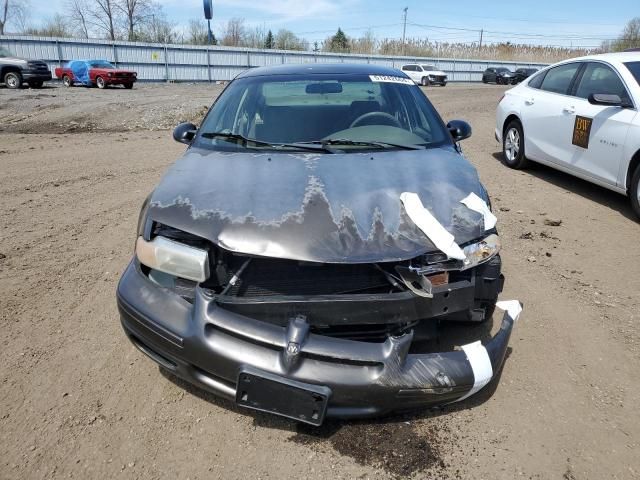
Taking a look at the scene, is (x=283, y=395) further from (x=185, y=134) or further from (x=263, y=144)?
(x=185, y=134)

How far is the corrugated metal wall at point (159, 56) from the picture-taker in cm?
2905

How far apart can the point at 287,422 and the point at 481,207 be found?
4.63ft

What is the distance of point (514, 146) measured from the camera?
7.37 metres

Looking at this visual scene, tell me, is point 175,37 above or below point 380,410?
above

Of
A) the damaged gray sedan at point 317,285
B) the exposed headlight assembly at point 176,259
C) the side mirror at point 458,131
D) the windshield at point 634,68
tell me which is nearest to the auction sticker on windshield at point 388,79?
the side mirror at point 458,131

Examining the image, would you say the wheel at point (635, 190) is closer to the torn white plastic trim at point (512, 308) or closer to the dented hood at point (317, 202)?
the dented hood at point (317, 202)

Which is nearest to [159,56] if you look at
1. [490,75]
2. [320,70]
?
[490,75]

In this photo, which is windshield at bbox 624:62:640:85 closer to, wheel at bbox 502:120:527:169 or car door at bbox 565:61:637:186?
car door at bbox 565:61:637:186

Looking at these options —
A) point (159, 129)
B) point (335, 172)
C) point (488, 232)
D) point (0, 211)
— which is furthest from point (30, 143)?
point (488, 232)

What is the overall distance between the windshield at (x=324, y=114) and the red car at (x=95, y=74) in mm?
23935

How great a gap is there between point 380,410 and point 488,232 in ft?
3.29

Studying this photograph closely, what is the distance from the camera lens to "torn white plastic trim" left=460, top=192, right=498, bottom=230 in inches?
98.2

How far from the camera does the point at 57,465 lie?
2.15 m

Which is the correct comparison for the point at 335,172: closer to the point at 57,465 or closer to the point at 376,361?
the point at 376,361
